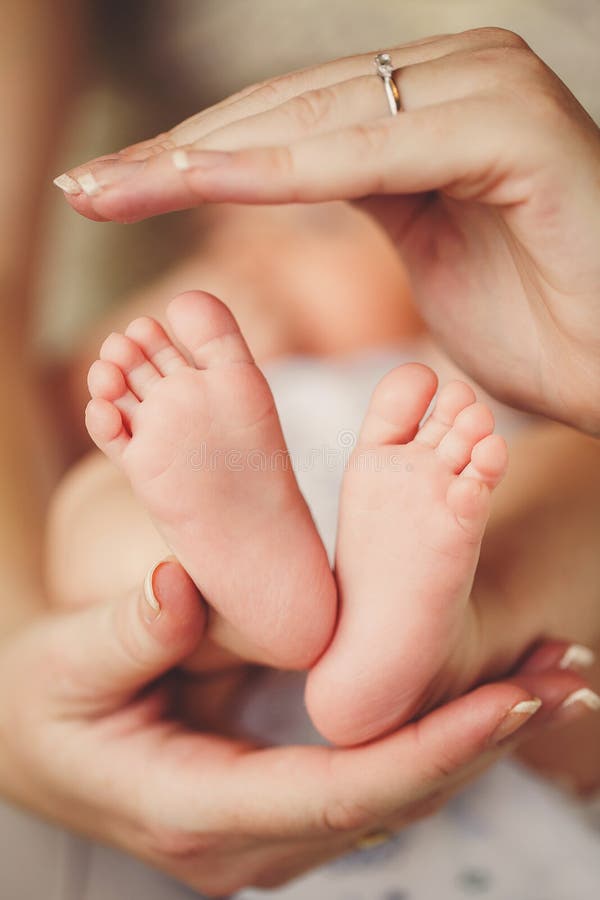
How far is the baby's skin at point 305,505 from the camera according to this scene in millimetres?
400

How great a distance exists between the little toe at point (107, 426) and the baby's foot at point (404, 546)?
0.12 metres

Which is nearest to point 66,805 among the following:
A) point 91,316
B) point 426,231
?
point 426,231

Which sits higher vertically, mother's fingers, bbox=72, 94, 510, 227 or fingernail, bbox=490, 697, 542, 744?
mother's fingers, bbox=72, 94, 510, 227

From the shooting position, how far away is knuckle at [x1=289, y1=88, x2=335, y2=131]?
1.22 feet

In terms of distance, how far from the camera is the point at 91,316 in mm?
1013

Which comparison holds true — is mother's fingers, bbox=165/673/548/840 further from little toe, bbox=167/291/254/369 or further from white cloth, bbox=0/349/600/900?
little toe, bbox=167/291/254/369

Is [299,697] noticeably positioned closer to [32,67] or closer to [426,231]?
[426,231]

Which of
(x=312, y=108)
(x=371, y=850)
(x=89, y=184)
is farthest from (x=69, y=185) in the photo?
(x=371, y=850)

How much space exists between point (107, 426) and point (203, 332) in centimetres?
7

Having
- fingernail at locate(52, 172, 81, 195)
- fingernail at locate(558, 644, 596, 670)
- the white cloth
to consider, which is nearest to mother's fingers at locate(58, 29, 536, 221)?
fingernail at locate(52, 172, 81, 195)

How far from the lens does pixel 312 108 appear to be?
38 centimetres

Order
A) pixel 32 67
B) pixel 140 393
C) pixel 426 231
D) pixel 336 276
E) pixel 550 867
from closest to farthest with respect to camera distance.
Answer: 1. pixel 140 393
2. pixel 426 231
3. pixel 550 867
4. pixel 32 67
5. pixel 336 276

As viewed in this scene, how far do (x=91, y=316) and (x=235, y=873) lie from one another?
67cm

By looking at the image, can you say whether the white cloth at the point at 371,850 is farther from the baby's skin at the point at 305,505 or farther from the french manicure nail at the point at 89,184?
the french manicure nail at the point at 89,184
